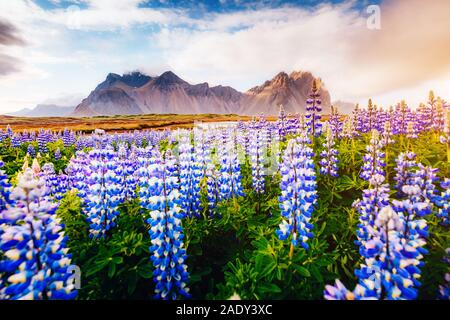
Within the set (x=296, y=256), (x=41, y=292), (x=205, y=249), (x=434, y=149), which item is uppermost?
(x=434, y=149)

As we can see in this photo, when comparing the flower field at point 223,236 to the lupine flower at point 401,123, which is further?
the lupine flower at point 401,123

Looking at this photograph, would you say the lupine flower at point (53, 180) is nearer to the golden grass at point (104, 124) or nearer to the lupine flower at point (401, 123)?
the lupine flower at point (401, 123)

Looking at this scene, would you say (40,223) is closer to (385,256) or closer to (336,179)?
(385,256)

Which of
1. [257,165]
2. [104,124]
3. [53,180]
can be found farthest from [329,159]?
[104,124]

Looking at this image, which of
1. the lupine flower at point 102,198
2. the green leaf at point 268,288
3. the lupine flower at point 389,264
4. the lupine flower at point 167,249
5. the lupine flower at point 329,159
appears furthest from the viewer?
the lupine flower at point 329,159

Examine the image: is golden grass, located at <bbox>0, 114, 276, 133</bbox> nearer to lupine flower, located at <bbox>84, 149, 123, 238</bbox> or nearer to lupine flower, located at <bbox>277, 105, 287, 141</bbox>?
lupine flower, located at <bbox>277, 105, 287, 141</bbox>

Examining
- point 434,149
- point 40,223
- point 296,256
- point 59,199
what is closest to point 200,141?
point 59,199

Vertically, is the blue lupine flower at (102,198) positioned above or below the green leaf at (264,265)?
above

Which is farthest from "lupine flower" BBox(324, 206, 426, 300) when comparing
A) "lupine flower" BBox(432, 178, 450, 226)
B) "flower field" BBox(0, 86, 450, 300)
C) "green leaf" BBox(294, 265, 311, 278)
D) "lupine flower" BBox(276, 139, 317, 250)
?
"lupine flower" BBox(432, 178, 450, 226)

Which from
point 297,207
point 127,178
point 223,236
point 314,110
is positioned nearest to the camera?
point 297,207

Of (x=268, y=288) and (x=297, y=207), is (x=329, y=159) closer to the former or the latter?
(x=297, y=207)

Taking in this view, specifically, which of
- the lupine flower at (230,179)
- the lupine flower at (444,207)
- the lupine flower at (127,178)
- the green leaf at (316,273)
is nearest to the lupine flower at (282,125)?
the lupine flower at (230,179)
